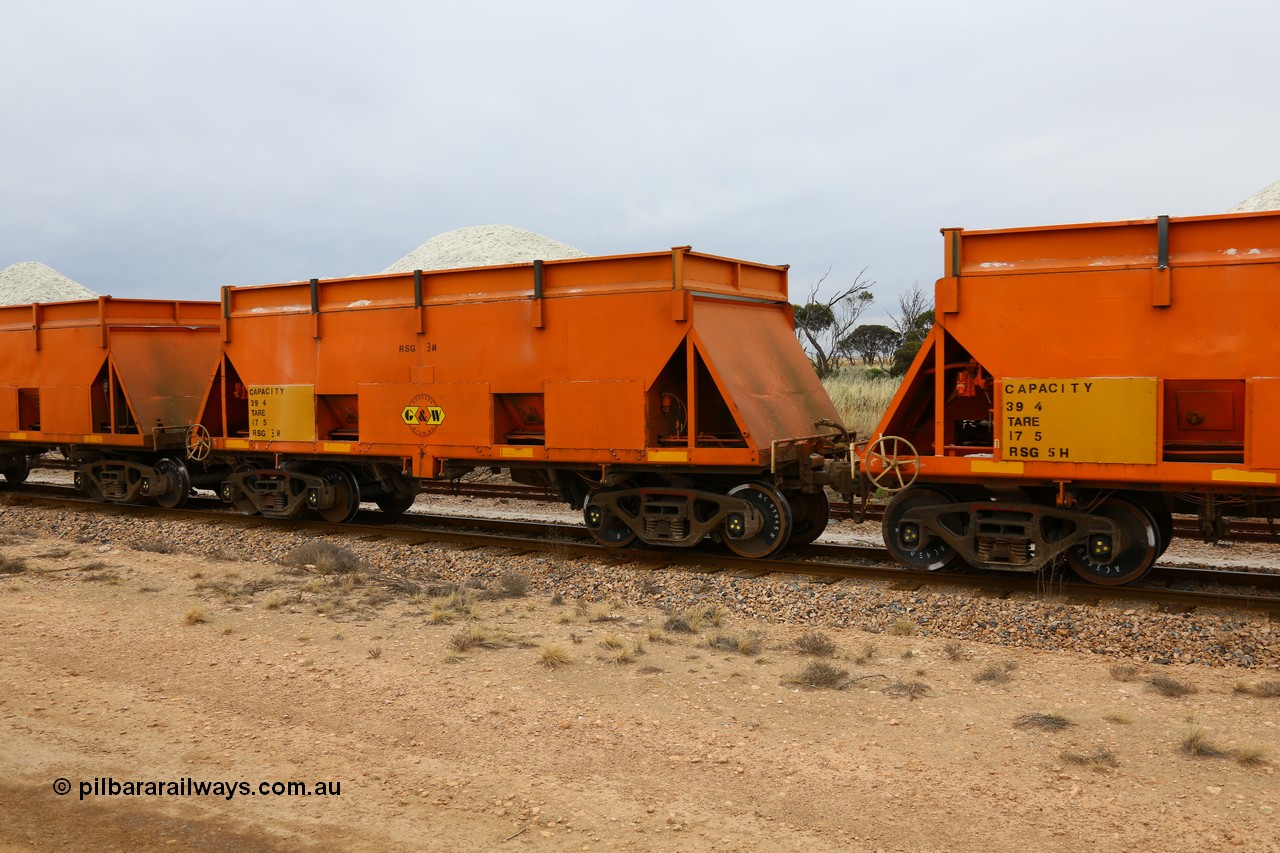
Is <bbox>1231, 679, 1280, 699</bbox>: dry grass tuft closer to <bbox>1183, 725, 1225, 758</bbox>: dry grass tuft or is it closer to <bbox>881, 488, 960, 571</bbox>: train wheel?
<bbox>1183, 725, 1225, 758</bbox>: dry grass tuft

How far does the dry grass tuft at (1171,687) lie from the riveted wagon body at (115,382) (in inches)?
536

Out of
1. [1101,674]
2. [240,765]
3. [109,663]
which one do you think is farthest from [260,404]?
[1101,674]

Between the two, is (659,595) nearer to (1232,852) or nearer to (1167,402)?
(1167,402)

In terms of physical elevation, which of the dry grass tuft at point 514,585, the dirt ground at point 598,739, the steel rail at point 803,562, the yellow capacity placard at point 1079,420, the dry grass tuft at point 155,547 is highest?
the yellow capacity placard at point 1079,420

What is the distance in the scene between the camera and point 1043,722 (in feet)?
18.5

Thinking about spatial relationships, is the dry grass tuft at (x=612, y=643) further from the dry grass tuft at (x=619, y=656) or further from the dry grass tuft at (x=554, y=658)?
the dry grass tuft at (x=554, y=658)

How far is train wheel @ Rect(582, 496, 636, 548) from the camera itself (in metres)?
11.2

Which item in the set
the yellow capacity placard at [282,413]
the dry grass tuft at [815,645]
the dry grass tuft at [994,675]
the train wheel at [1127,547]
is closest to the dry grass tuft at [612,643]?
the dry grass tuft at [815,645]

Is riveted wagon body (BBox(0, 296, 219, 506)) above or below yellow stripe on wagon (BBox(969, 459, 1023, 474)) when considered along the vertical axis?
above

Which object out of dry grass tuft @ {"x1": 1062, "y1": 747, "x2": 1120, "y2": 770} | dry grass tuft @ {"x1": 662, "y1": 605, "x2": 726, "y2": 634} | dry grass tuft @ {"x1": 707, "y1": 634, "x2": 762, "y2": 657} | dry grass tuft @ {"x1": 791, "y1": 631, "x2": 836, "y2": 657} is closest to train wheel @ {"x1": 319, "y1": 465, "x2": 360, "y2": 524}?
dry grass tuft @ {"x1": 662, "y1": 605, "x2": 726, "y2": 634}

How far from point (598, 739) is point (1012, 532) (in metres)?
5.10

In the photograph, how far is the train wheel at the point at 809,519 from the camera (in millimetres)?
11219

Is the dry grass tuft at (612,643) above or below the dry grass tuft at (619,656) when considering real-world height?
above

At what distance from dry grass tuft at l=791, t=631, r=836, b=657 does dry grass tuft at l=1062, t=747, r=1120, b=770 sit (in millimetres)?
2083
